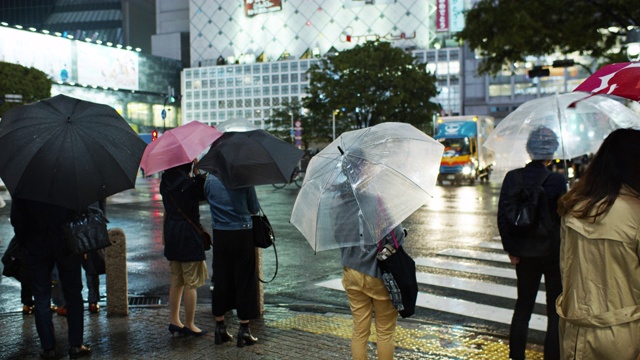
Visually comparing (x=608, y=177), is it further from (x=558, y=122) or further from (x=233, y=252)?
(x=233, y=252)

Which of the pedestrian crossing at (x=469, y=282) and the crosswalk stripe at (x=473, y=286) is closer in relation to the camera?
the pedestrian crossing at (x=469, y=282)

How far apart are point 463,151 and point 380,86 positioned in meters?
11.8

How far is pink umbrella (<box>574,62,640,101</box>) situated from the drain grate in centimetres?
576

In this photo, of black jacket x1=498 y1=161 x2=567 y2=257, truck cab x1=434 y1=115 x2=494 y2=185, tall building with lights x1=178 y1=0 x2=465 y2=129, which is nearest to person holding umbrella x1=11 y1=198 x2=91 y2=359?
black jacket x1=498 y1=161 x2=567 y2=257

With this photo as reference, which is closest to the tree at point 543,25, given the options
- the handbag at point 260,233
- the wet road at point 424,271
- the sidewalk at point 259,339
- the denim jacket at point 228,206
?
the wet road at point 424,271

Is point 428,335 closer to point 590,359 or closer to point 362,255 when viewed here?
point 362,255

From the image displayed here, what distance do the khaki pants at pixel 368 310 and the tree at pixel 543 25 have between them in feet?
41.6

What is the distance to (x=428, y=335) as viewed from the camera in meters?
6.13

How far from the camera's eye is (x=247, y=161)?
5.38 m

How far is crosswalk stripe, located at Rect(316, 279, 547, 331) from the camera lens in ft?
22.5

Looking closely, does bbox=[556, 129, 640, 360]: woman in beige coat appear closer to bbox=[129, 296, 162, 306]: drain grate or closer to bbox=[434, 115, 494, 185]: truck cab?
bbox=[129, 296, 162, 306]: drain grate

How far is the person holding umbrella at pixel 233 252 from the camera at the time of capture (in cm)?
554

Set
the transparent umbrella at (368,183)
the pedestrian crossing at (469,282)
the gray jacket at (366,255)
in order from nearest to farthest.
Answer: the transparent umbrella at (368,183) < the gray jacket at (366,255) < the pedestrian crossing at (469,282)

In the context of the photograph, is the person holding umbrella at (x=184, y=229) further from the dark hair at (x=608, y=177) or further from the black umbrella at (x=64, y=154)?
the dark hair at (x=608, y=177)
